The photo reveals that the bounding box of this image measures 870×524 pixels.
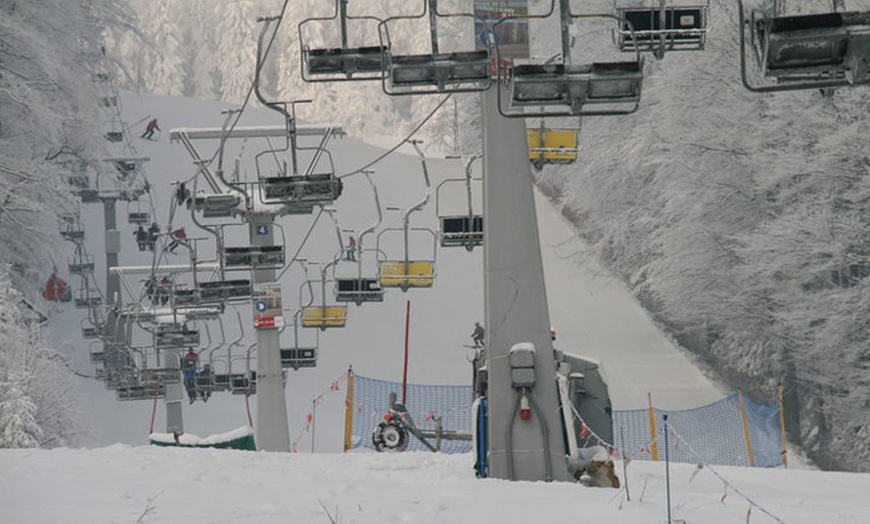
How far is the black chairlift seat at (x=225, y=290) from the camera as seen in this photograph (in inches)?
1016

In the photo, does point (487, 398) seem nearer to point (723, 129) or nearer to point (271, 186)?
point (271, 186)

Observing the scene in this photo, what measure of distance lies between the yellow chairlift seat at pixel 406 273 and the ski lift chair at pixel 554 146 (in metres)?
4.52

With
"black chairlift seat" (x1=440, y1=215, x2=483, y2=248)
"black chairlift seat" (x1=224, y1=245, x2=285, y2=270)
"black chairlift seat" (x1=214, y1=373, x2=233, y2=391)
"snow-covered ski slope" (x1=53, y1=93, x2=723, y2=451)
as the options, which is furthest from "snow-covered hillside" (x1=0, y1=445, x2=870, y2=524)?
"black chairlift seat" (x1=214, y1=373, x2=233, y2=391)

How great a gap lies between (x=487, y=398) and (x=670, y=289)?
863 inches

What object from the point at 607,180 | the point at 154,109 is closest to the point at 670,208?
the point at 607,180

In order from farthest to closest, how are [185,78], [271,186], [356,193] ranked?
[185,78] → [356,193] → [271,186]

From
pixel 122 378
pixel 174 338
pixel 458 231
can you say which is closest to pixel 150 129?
pixel 122 378

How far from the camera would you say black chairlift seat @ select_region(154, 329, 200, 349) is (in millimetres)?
31000

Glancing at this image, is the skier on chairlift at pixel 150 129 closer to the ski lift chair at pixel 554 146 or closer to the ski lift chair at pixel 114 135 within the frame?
the ski lift chair at pixel 114 135

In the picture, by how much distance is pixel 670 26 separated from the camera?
11.8m

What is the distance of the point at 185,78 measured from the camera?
125m

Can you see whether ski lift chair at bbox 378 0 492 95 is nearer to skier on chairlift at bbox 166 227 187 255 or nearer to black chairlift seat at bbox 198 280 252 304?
skier on chairlift at bbox 166 227 187 255

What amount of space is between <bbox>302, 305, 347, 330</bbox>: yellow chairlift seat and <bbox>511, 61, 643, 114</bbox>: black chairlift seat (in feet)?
62.1

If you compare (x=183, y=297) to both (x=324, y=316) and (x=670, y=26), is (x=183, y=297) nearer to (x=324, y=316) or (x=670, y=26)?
(x=324, y=316)
